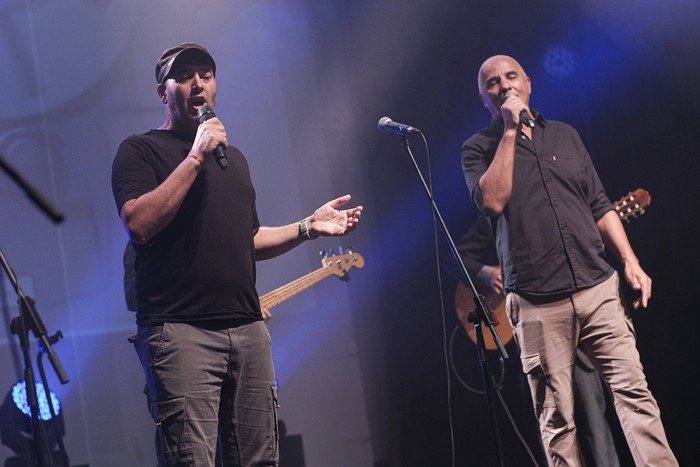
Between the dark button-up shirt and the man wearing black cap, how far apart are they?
3.90 feet

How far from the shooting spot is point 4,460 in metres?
3.91

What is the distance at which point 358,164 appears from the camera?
176 inches

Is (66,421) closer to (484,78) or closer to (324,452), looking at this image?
(324,452)

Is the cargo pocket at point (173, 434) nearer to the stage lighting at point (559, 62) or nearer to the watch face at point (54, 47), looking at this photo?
the watch face at point (54, 47)

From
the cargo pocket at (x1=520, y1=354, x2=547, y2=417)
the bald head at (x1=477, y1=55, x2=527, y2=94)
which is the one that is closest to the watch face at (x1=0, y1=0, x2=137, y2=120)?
the bald head at (x1=477, y1=55, x2=527, y2=94)

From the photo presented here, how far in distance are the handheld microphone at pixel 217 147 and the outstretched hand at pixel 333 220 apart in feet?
1.57

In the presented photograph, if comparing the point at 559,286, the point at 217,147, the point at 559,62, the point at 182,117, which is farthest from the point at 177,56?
the point at 559,62

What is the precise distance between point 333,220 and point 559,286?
0.98 meters

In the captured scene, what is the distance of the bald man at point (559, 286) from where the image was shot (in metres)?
2.82

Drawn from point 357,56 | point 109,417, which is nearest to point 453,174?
point 357,56

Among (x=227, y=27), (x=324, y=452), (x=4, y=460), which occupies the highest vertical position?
(x=227, y=27)

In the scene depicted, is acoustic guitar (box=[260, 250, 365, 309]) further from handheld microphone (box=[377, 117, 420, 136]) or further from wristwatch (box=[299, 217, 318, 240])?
wristwatch (box=[299, 217, 318, 240])

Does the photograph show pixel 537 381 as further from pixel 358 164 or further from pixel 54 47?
pixel 54 47

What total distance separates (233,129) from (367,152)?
0.81m
